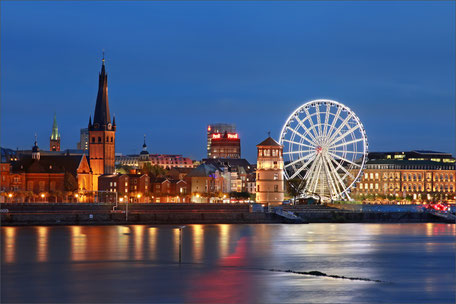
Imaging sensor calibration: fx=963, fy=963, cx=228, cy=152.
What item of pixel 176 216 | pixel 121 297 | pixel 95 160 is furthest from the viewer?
pixel 95 160

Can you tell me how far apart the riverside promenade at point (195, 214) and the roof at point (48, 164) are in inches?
1378

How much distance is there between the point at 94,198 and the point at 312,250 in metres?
109

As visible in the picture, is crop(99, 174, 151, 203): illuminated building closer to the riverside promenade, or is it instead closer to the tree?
the tree

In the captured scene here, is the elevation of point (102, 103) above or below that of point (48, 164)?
above

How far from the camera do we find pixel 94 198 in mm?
170750

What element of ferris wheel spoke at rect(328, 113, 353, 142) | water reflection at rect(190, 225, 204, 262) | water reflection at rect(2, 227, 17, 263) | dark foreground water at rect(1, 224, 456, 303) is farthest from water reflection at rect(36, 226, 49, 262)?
ferris wheel spoke at rect(328, 113, 353, 142)

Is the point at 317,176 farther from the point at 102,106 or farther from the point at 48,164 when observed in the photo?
the point at 102,106

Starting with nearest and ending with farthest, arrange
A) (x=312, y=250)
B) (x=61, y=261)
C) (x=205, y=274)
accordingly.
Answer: (x=205, y=274) < (x=61, y=261) < (x=312, y=250)

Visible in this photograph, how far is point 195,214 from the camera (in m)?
122

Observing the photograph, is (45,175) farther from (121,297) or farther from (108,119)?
(121,297)

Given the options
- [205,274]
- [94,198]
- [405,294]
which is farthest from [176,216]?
[405,294]

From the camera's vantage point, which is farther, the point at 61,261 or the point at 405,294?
the point at 61,261

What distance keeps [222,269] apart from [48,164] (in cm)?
12605

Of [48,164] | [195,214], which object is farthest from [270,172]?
[48,164]
